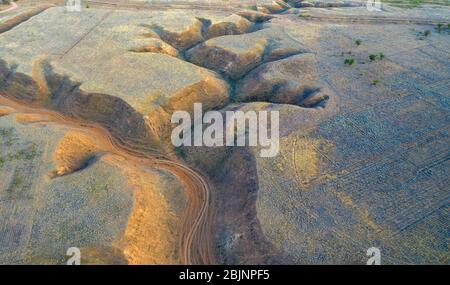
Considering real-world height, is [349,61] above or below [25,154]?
above

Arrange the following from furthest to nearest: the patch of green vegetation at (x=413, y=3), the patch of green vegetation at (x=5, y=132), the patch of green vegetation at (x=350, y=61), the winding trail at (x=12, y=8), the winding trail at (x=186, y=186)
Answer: the patch of green vegetation at (x=413, y=3), the winding trail at (x=12, y=8), the patch of green vegetation at (x=350, y=61), the patch of green vegetation at (x=5, y=132), the winding trail at (x=186, y=186)

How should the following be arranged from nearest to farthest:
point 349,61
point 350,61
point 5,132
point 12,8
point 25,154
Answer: point 25,154
point 5,132
point 350,61
point 349,61
point 12,8

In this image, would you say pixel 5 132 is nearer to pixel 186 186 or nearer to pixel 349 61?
pixel 186 186

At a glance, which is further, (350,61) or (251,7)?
(251,7)

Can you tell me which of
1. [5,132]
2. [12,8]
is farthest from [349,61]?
[12,8]

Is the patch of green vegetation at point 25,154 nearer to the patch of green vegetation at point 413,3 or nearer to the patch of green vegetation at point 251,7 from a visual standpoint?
the patch of green vegetation at point 251,7

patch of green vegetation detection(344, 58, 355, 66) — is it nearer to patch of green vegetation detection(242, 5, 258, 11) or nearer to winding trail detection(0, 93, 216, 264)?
winding trail detection(0, 93, 216, 264)

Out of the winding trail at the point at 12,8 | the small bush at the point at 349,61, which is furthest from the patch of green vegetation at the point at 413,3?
the winding trail at the point at 12,8
